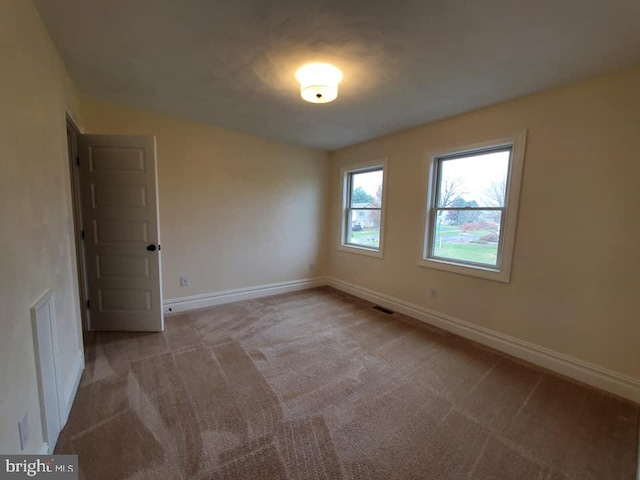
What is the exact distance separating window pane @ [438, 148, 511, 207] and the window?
0.86 metres

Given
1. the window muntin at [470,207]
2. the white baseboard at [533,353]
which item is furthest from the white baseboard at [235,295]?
the window muntin at [470,207]

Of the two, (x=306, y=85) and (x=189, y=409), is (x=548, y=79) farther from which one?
(x=189, y=409)

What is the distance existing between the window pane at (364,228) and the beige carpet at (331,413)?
5.47ft

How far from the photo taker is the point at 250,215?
3920 millimetres

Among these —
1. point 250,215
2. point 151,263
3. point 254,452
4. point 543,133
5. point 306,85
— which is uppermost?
point 306,85

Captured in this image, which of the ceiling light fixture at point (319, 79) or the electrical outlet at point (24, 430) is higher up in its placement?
the ceiling light fixture at point (319, 79)

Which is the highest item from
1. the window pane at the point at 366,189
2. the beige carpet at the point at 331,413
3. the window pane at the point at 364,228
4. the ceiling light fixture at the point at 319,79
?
the ceiling light fixture at the point at 319,79

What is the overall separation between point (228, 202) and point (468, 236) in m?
3.04

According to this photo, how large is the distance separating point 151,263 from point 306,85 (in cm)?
232

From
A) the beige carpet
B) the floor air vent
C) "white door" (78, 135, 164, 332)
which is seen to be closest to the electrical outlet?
the beige carpet

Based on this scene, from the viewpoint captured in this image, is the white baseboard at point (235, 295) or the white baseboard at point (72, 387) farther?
the white baseboard at point (235, 295)

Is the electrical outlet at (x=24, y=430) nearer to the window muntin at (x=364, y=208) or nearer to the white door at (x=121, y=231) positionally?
the white door at (x=121, y=231)

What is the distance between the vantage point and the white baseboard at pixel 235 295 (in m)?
3.42

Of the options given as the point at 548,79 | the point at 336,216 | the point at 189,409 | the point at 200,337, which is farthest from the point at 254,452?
the point at 336,216
